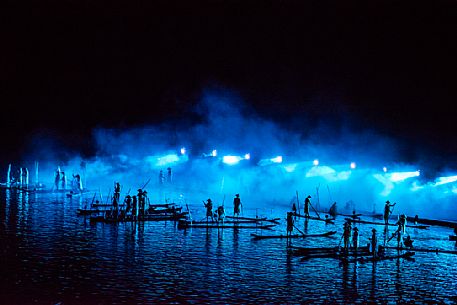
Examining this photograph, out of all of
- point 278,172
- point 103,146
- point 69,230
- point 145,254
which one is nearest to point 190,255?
point 145,254

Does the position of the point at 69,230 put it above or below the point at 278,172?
below

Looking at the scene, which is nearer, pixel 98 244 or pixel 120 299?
pixel 120 299

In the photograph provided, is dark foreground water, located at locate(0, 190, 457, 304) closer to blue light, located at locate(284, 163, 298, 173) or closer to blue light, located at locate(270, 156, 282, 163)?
blue light, located at locate(284, 163, 298, 173)

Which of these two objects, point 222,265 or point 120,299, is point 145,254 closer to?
point 222,265

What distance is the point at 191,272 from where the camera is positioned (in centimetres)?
1825

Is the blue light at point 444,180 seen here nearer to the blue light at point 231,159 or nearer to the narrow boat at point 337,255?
the narrow boat at point 337,255

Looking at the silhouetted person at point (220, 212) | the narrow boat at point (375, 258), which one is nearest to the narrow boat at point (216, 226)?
the silhouetted person at point (220, 212)

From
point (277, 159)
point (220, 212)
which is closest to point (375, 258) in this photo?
point (220, 212)

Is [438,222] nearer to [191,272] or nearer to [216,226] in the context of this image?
[216,226]

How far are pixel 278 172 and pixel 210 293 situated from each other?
44.5m

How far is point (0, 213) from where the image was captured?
34.7 meters

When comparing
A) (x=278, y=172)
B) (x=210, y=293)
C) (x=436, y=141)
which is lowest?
(x=210, y=293)

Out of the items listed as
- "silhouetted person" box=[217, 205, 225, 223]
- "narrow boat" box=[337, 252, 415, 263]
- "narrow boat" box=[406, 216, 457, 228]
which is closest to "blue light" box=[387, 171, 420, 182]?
"narrow boat" box=[406, 216, 457, 228]

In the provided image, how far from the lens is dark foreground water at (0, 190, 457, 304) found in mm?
15270
